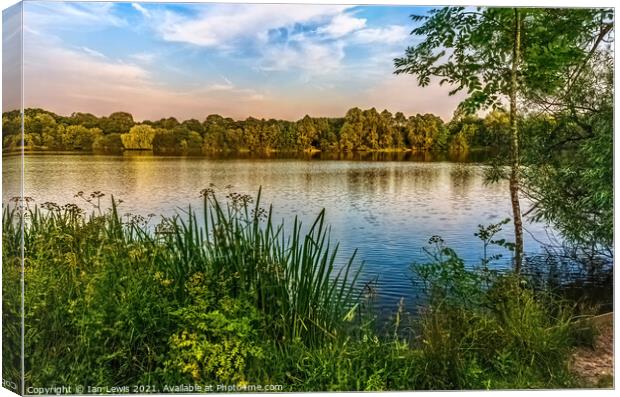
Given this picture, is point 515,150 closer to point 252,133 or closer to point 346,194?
point 346,194

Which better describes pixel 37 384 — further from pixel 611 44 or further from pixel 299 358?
pixel 611 44

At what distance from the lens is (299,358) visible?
5906 mm

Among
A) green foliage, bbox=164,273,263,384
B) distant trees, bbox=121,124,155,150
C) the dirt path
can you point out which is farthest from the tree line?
the dirt path

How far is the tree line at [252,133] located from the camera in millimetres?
5922

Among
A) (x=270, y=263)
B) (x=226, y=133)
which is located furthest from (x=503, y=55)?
(x=270, y=263)

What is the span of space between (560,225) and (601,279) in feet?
1.78

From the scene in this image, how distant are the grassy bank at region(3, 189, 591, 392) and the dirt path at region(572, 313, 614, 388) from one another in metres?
0.28

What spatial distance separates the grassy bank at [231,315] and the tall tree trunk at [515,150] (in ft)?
1.50

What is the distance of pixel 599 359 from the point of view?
20.7 feet

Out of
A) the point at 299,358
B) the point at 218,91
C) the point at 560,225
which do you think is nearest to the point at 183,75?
the point at 218,91

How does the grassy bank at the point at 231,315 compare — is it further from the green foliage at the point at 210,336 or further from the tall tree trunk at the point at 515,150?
the tall tree trunk at the point at 515,150

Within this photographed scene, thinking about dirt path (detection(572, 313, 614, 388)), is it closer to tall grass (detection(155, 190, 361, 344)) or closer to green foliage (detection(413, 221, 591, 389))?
green foliage (detection(413, 221, 591, 389))

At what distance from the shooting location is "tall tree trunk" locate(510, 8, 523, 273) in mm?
6203

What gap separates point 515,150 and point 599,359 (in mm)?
1732
